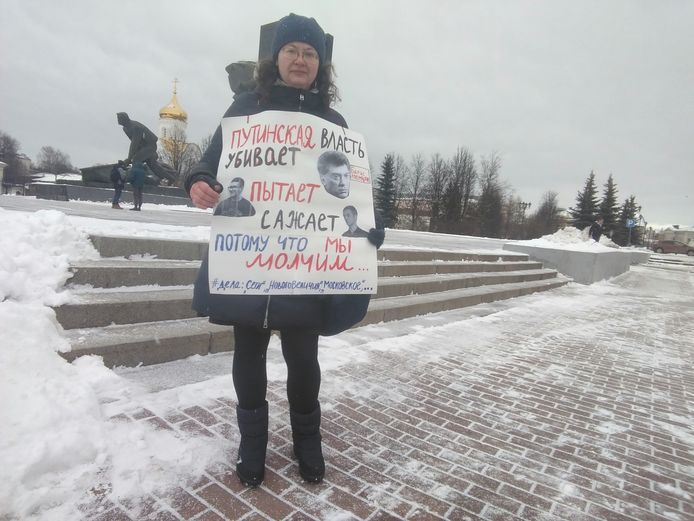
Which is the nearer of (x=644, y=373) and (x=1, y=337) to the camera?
(x=1, y=337)

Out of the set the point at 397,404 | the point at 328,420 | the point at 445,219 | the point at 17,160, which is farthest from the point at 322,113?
the point at 17,160

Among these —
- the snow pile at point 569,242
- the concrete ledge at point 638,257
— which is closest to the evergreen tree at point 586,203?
the concrete ledge at point 638,257

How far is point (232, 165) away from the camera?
1.86m

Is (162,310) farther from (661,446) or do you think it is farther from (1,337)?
(661,446)

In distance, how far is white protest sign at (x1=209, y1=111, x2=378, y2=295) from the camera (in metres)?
1.83

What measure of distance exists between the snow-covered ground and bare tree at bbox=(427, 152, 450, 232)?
1825 inches

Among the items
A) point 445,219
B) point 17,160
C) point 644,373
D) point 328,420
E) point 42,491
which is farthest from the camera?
point 17,160

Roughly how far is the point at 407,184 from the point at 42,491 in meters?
55.1

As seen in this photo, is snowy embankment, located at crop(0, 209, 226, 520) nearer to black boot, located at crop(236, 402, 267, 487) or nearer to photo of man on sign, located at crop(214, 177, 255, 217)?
black boot, located at crop(236, 402, 267, 487)

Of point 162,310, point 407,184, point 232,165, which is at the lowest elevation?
point 162,310

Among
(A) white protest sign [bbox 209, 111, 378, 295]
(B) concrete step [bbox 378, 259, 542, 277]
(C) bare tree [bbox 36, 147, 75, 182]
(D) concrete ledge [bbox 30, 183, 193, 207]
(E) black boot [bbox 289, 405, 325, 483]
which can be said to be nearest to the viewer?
(A) white protest sign [bbox 209, 111, 378, 295]

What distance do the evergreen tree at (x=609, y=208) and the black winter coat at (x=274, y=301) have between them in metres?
61.1

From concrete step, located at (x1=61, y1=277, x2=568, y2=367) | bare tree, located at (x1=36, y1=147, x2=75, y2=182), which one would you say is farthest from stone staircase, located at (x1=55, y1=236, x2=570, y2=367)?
bare tree, located at (x1=36, y1=147, x2=75, y2=182)

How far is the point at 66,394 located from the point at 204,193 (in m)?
1.42
